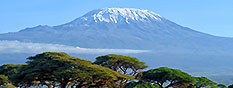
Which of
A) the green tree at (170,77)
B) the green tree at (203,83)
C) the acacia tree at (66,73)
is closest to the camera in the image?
the acacia tree at (66,73)

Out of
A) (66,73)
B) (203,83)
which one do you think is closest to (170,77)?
(203,83)

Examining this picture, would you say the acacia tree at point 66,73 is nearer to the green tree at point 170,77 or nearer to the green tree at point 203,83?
the green tree at point 170,77

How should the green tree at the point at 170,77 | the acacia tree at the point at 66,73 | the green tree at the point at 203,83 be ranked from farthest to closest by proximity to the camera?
the green tree at the point at 203,83, the green tree at the point at 170,77, the acacia tree at the point at 66,73

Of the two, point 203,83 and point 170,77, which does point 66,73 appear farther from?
point 203,83

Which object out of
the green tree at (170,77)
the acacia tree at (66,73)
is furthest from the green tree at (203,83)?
the acacia tree at (66,73)

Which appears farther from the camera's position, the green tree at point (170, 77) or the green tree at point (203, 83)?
the green tree at point (203, 83)

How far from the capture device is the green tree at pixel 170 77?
26234mm

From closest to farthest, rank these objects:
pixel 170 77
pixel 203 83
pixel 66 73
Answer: pixel 66 73, pixel 170 77, pixel 203 83

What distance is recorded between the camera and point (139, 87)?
29188 mm

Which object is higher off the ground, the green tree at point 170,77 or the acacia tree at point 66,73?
the acacia tree at point 66,73

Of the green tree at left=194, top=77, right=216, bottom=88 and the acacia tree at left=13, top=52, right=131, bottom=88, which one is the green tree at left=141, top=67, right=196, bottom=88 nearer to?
the green tree at left=194, top=77, right=216, bottom=88

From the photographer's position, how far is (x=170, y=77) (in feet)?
85.9

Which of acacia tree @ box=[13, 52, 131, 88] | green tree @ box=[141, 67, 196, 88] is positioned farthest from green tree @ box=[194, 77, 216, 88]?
acacia tree @ box=[13, 52, 131, 88]

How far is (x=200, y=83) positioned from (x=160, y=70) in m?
5.57
